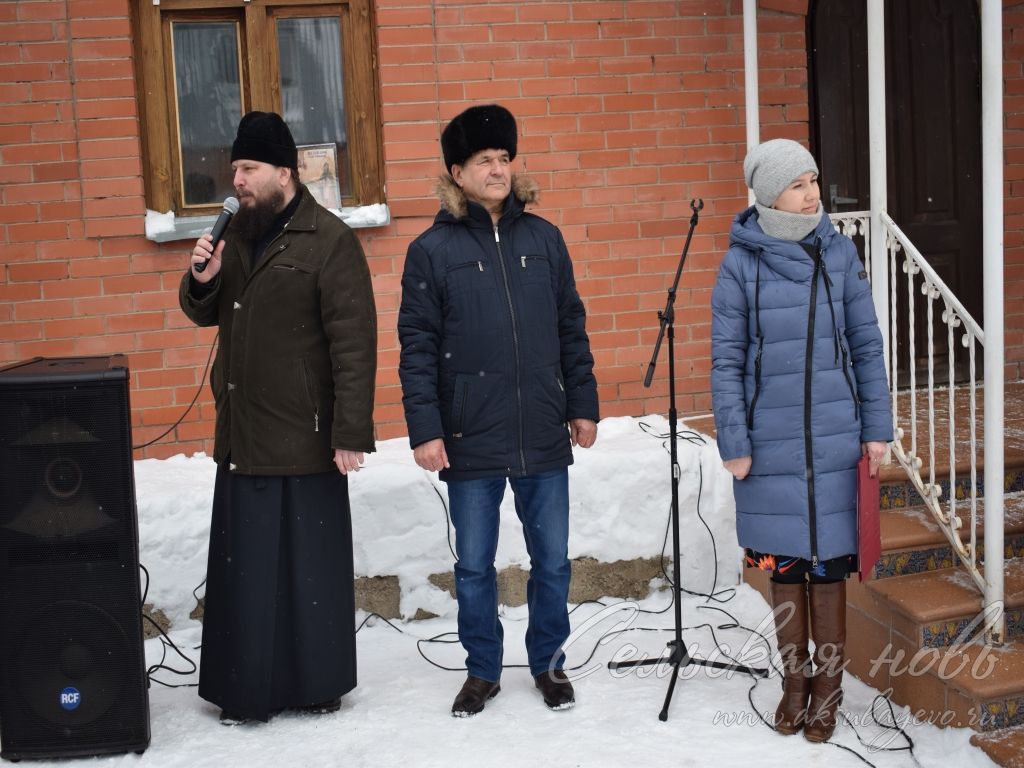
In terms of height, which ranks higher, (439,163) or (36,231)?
(439,163)

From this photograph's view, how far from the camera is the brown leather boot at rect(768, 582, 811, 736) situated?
3736 mm

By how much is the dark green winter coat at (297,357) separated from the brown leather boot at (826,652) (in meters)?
1.57

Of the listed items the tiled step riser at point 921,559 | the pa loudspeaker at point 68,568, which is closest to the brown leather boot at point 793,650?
the tiled step riser at point 921,559

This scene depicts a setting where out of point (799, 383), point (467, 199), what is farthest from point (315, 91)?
point (799, 383)

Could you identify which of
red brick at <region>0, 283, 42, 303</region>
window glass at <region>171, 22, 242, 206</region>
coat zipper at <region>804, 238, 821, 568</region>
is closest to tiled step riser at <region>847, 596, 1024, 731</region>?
coat zipper at <region>804, 238, 821, 568</region>

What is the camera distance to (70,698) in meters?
3.71

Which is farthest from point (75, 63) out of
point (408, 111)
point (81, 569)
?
point (81, 569)

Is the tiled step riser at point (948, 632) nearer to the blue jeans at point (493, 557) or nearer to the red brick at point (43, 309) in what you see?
the blue jeans at point (493, 557)

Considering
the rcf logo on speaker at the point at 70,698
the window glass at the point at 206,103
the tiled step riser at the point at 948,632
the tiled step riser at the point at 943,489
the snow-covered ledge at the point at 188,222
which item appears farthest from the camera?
the window glass at the point at 206,103

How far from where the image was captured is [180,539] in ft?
15.9

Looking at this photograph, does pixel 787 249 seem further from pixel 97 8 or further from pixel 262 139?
pixel 97 8

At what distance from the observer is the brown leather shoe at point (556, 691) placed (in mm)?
4008

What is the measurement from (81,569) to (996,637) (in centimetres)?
308

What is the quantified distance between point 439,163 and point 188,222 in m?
1.23
